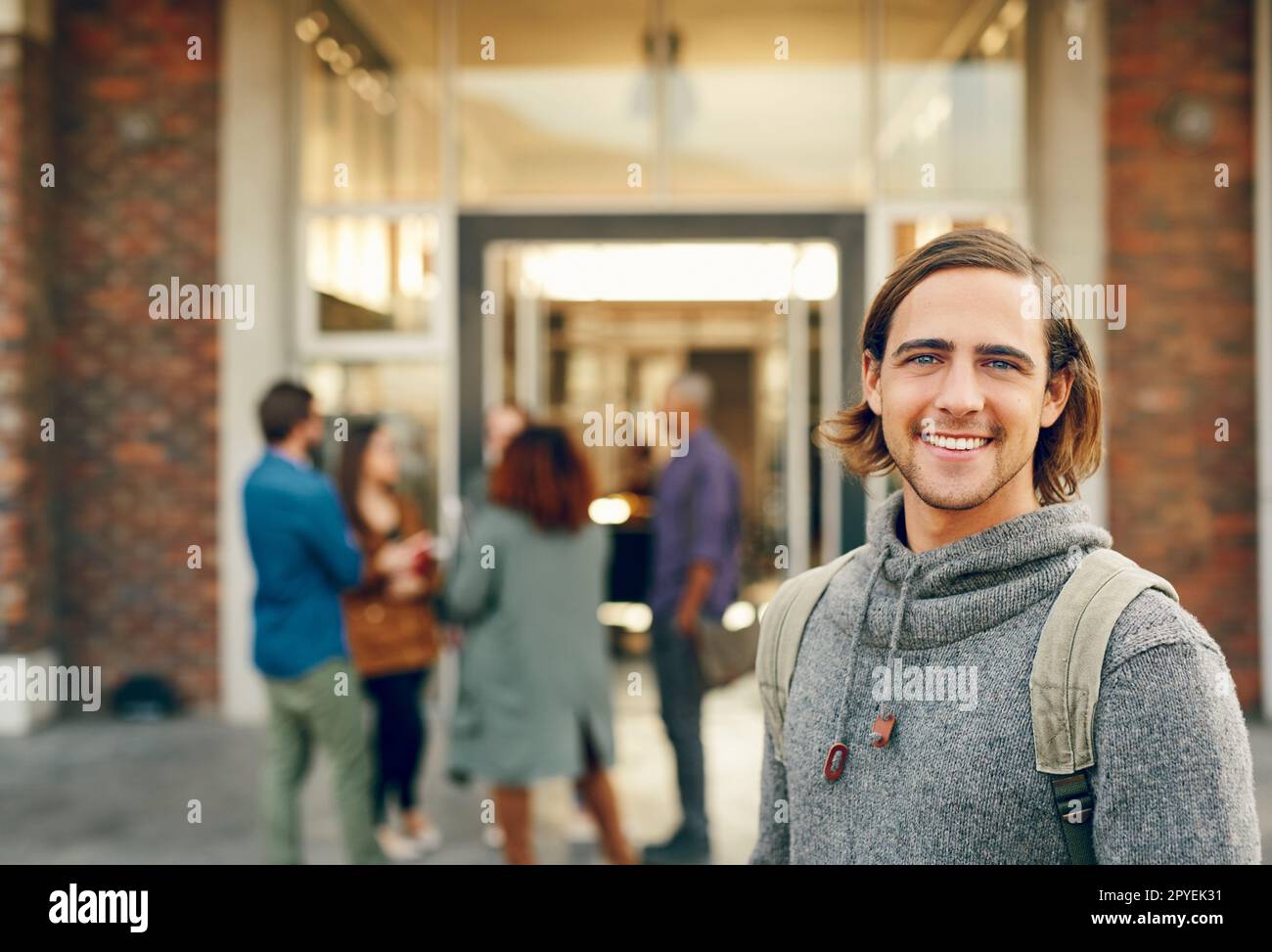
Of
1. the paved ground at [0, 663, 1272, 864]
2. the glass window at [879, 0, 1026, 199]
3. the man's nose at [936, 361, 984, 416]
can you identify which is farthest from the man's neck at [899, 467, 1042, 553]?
the glass window at [879, 0, 1026, 199]

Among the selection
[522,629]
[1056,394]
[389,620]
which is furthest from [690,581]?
[1056,394]

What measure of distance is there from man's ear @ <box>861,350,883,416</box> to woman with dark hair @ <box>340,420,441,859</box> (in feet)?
9.24

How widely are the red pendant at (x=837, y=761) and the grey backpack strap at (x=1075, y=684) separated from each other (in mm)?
241

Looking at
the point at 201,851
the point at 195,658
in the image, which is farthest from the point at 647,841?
the point at 195,658

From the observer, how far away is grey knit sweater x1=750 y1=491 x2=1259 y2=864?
3.32 ft

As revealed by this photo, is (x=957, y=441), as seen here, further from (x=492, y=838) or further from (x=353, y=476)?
(x=492, y=838)

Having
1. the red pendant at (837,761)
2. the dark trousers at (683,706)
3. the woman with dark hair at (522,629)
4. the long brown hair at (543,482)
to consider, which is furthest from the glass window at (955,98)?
the red pendant at (837,761)

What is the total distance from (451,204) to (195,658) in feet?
9.71

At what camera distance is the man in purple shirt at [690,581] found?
411 cm

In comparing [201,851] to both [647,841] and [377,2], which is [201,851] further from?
[377,2]

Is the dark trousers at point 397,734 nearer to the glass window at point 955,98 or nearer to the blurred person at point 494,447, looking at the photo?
the blurred person at point 494,447

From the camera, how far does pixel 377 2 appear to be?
6164mm
